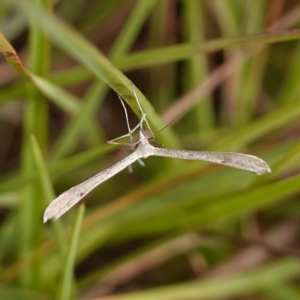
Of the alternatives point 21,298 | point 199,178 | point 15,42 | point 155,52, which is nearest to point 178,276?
point 199,178

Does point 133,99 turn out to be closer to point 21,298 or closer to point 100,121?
point 21,298

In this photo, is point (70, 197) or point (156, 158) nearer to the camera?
point (70, 197)

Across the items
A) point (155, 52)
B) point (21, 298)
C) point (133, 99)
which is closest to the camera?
point (133, 99)

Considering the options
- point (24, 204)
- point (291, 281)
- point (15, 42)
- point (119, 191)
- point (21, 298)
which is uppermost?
point (15, 42)

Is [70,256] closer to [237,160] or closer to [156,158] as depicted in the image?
[237,160]

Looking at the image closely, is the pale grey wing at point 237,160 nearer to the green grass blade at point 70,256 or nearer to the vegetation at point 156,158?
the vegetation at point 156,158

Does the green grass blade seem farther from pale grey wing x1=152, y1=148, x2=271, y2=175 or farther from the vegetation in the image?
pale grey wing x1=152, y1=148, x2=271, y2=175

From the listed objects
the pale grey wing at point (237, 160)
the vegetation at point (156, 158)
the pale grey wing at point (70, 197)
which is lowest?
the pale grey wing at point (237, 160)

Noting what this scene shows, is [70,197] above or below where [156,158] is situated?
below

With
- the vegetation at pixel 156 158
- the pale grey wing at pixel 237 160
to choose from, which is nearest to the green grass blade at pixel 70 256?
the vegetation at pixel 156 158

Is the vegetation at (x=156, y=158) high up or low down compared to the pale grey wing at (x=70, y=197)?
up

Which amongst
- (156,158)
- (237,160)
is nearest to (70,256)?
(237,160)
